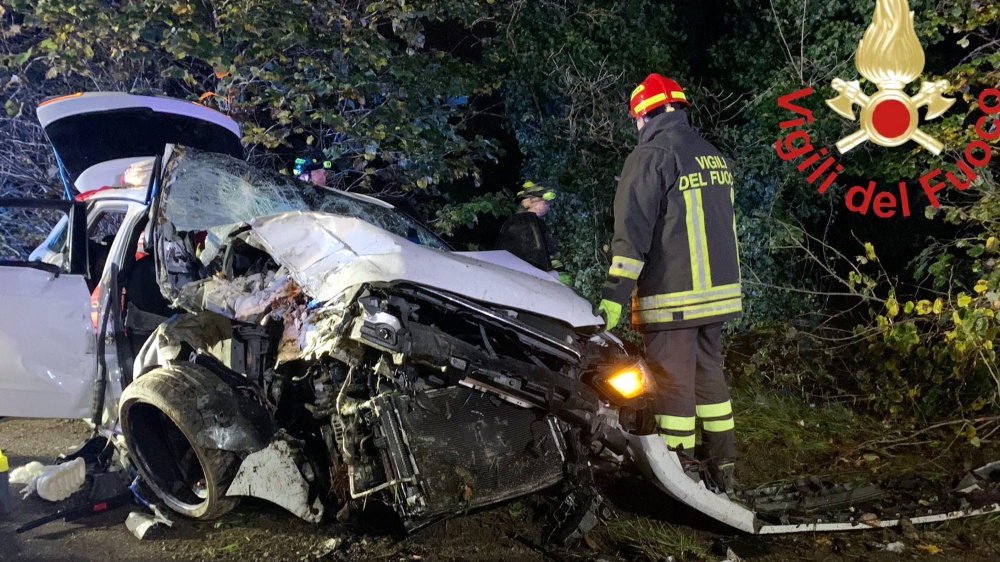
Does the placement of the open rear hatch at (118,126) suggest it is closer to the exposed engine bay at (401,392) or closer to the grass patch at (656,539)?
the exposed engine bay at (401,392)

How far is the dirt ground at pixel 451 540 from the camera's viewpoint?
2799 mm

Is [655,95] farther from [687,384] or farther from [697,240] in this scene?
[687,384]

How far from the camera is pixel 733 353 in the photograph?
18.7ft

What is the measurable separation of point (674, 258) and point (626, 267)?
25 cm

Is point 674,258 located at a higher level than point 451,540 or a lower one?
Result: higher

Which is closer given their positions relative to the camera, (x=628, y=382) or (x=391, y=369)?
(x=391, y=369)

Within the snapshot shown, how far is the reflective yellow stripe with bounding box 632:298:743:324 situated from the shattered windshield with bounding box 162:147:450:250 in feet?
4.64

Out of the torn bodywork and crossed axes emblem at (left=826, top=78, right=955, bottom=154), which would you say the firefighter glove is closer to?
the torn bodywork

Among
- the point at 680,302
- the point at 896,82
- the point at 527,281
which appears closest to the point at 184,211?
the point at 527,281

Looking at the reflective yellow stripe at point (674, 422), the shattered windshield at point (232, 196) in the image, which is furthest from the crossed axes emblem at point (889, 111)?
the shattered windshield at point (232, 196)

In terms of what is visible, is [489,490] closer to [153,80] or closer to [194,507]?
[194,507]

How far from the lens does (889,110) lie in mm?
5625

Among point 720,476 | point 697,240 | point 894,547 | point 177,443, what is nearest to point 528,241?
Answer: point 697,240

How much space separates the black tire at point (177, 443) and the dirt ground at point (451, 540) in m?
0.17
